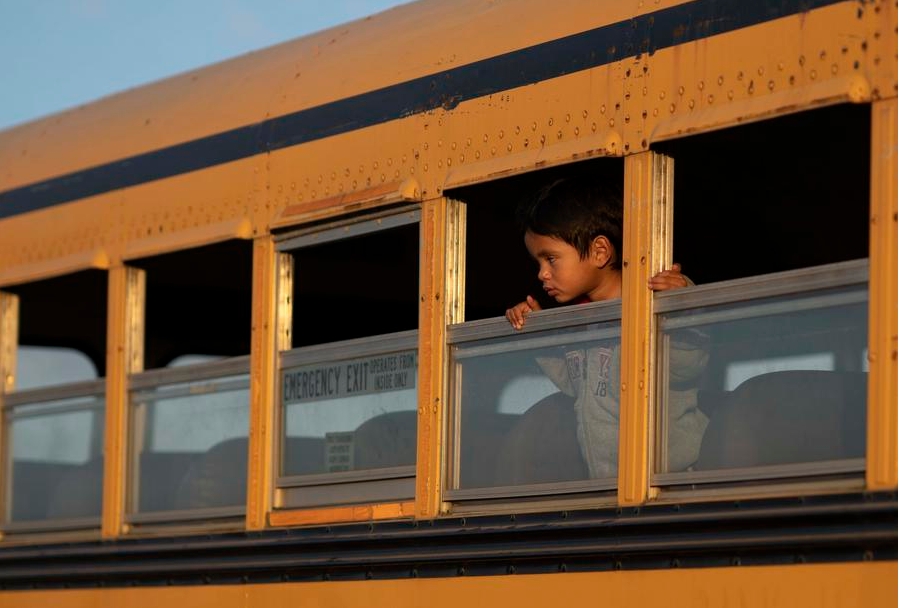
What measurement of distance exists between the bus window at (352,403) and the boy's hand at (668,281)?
2.90 feet

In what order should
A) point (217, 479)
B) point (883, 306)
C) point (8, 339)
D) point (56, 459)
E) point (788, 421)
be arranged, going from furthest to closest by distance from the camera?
point (8, 339)
point (56, 459)
point (217, 479)
point (788, 421)
point (883, 306)

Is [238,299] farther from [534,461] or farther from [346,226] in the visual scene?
[534,461]

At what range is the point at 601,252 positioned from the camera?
4383mm

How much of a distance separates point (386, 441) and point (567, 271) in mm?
787

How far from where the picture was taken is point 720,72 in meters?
3.93

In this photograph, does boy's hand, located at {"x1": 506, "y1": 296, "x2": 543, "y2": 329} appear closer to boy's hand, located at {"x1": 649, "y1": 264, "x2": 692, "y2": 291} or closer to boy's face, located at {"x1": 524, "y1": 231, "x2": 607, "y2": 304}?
boy's face, located at {"x1": 524, "y1": 231, "x2": 607, "y2": 304}

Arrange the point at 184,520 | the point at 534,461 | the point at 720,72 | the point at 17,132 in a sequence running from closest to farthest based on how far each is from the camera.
A: the point at 720,72 → the point at 534,461 → the point at 184,520 → the point at 17,132

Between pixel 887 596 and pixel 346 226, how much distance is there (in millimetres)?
2118

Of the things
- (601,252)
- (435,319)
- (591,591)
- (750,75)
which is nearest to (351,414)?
(435,319)

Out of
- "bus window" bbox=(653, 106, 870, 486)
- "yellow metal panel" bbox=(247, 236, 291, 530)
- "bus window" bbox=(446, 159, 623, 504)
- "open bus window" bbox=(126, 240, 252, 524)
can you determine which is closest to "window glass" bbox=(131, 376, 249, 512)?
"open bus window" bbox=(126, 240, 252, 524)

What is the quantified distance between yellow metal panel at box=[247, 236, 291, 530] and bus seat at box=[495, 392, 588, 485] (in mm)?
964

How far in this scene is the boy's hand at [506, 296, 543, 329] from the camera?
445cm

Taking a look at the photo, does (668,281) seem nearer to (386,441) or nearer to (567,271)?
(567,271)

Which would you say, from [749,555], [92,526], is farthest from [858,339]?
[92,526]
